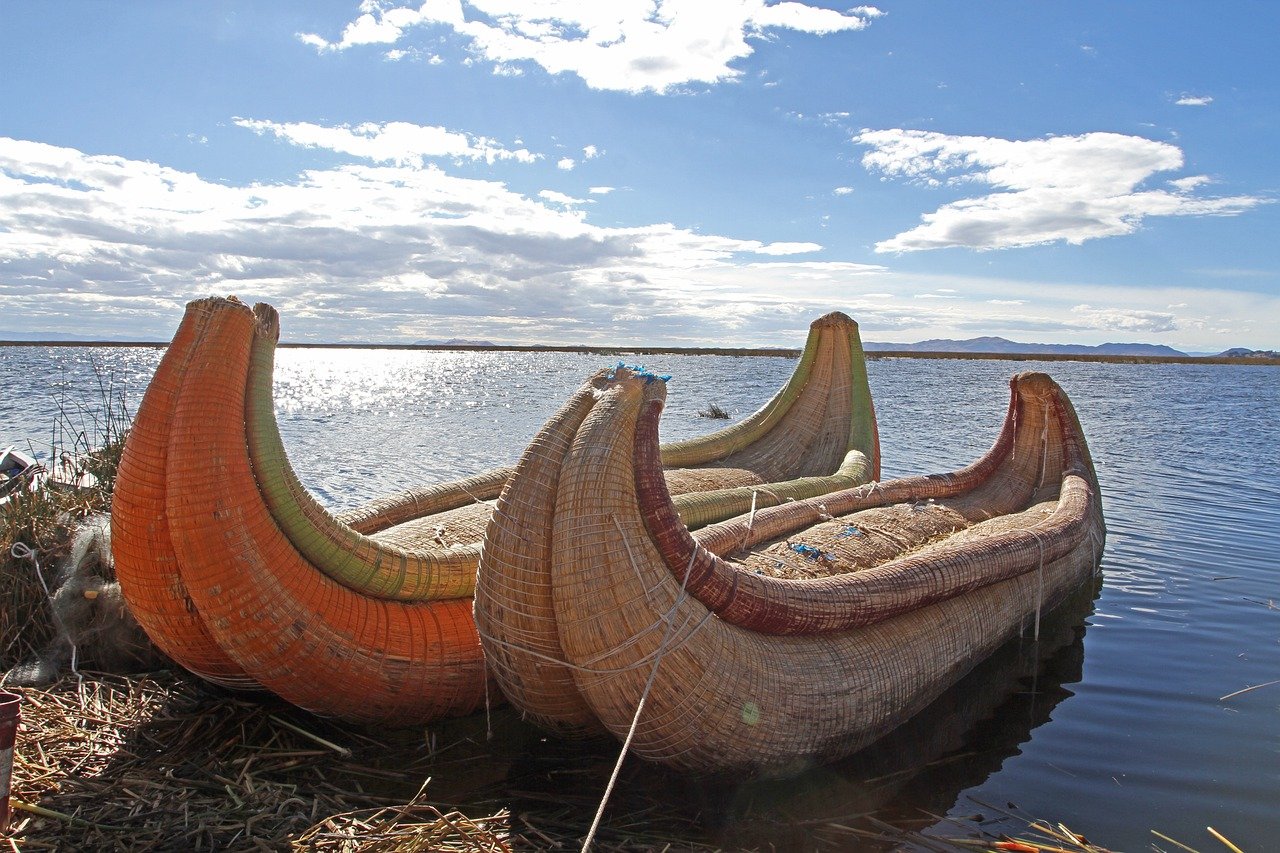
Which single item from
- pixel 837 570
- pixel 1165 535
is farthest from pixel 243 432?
pixel 1165 535

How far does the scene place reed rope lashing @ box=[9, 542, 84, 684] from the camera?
449 centimetres

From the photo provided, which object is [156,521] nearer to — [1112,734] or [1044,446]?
[1112,734]

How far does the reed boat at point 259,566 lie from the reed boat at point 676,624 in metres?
0.41

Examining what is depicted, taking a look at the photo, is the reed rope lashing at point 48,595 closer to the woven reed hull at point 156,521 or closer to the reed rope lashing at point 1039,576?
the woven reed hull at point 156,521

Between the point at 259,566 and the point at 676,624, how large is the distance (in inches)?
→ 70.6

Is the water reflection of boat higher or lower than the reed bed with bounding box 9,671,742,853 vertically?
lower

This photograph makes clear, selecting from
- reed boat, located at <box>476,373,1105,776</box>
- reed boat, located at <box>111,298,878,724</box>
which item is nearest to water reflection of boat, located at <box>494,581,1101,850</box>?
reed boat, located at <box>476,373,1105,776</box>

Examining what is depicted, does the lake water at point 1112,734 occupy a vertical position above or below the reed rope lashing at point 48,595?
below

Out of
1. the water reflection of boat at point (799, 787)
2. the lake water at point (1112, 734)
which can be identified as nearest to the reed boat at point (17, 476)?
the lake water at point (1112, 734)

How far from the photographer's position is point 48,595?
473 cm

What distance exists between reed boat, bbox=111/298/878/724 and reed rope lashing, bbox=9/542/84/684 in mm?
989

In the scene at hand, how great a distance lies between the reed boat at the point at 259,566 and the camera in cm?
360

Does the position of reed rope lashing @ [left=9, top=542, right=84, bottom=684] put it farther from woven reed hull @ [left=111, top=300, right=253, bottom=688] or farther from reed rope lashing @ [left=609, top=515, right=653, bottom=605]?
reed rope lashing @ [left=609, top=515, right=653, bottom=605]

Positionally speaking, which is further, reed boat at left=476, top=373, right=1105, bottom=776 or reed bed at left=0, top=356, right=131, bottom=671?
reed bed at left=0, top=356, right=131, bottom=671
